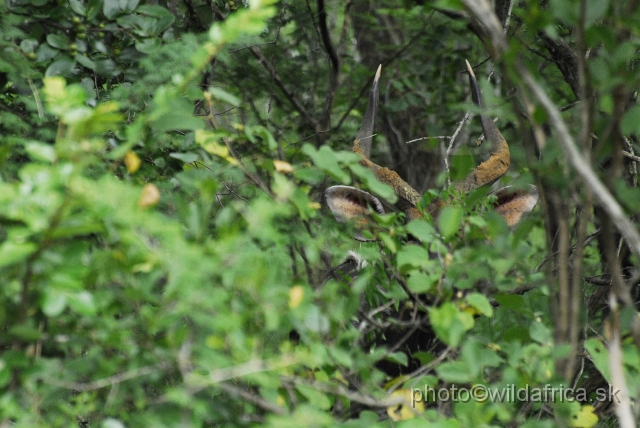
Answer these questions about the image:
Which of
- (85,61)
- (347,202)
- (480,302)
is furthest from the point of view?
(347,202)

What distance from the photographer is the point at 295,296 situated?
4.63 feet

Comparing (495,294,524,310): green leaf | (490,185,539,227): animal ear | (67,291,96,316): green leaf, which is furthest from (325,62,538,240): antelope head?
Answer: (67,291,96,316): green leaf

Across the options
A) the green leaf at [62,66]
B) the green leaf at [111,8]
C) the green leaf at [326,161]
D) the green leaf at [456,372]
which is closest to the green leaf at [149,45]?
the green leaf at [111,8]

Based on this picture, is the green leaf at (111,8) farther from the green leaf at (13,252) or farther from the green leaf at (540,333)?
the green leaf at (540,333)

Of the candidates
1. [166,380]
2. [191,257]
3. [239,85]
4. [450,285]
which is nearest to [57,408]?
[166,380]

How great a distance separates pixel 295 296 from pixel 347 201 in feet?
8.51

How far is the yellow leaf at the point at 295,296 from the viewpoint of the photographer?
141 cm

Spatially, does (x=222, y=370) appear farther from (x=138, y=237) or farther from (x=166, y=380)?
(x=166, y=380)

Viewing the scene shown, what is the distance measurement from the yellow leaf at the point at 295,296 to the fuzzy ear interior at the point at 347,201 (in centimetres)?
244

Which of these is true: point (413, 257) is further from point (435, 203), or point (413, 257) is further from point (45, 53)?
point (435, 203)

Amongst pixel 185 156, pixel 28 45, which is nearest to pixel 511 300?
pixel 185 156

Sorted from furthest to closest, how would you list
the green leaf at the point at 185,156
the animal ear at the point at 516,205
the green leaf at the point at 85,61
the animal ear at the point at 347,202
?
the animal ear at the point at 516,205
the animal ear at the point at 347,202
the green leaf at the point at 85,61
the green leaf at the point at 185,156

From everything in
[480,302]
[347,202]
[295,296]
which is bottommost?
[347,202]

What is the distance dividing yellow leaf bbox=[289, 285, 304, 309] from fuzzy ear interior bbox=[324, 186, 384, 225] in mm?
2443
